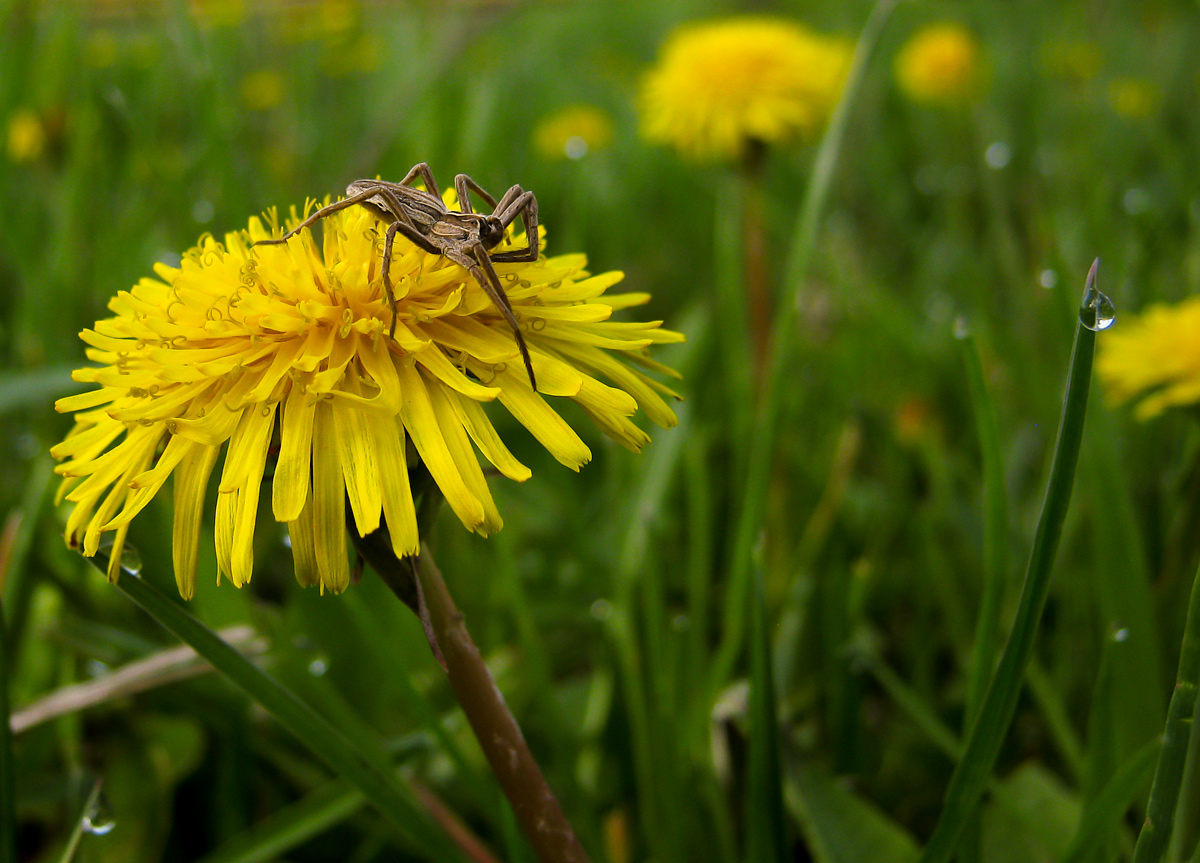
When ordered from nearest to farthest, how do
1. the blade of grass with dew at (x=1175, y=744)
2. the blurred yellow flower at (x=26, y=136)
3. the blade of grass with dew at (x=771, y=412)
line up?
1. the blade of grass with dew at (x=1175, y=744)
2. the blade of grass with dew at (x=771, y=412)
3. the blurred yellow flower at (x=26, y=136)

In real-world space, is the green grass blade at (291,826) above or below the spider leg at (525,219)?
below

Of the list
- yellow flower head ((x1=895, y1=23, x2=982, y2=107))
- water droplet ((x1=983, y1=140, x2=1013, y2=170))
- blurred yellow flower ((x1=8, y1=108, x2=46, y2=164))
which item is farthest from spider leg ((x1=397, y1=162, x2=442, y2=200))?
yellow flower head ((x1=895, y1=23, x2=982, y2=107))

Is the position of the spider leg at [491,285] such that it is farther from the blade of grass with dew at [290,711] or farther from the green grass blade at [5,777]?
the green grass blade at [5,777]

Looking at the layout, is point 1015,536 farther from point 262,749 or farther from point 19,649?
point 19,649

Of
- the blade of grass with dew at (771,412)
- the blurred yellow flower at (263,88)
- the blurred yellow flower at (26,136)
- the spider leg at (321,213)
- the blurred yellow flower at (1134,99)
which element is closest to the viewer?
the spider leg at (321,213)

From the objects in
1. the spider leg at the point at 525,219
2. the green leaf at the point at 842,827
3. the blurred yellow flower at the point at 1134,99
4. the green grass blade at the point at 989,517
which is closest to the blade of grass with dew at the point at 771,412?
the green leaf at the point at 842,827

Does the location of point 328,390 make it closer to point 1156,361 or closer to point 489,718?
point 489,718

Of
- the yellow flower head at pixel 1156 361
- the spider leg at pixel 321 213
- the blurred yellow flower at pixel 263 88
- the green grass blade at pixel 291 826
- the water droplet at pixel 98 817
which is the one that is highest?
the blurred yellow flower at pixel 263 88

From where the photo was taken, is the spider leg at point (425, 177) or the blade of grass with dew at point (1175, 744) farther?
the spider leg at point (425, 177)
